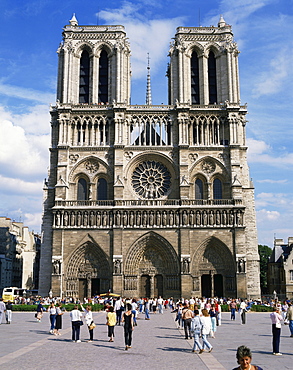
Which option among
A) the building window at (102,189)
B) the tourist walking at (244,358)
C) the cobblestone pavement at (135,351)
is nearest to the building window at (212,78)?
the building window at (102,189)

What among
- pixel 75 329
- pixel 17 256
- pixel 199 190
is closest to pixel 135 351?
pixel 75 329

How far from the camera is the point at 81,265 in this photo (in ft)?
157

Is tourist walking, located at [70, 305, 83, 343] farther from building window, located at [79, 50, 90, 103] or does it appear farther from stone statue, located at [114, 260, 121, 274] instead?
building window, located at [79, 50, 90, 103]

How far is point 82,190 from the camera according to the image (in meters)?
50.2

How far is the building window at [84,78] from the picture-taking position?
174ft

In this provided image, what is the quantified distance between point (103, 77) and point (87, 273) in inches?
847

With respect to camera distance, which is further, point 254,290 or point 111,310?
point 254,290

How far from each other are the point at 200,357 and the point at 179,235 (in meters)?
32.2

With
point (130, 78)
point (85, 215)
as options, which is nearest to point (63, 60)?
point (130, 78)

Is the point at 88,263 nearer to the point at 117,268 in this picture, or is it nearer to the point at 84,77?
the point at 117,268

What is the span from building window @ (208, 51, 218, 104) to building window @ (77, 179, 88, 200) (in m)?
16.5

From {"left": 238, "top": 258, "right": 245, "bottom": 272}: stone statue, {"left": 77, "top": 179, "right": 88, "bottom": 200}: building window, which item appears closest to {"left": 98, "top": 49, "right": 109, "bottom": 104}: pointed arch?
{"left": 77, "top": 179, "right": 88, "bottom": 200}: building window

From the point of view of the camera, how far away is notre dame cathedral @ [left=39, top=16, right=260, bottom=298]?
4725cm

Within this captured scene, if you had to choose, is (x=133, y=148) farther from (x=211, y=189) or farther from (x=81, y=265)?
(x=81, y=265)
